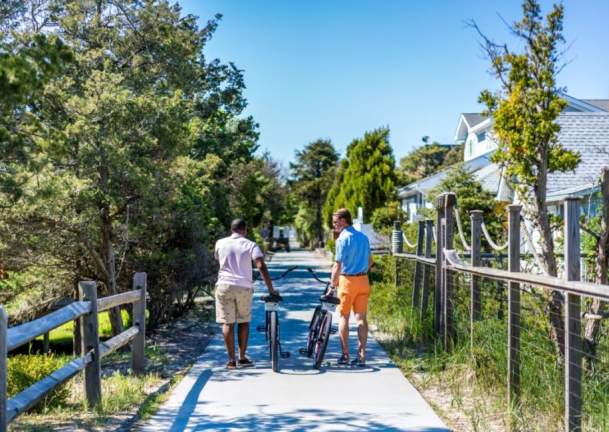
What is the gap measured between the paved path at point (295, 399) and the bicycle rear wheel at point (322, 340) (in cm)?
14

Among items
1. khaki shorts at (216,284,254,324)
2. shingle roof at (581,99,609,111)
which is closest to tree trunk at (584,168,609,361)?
khaki shorts at (216,284,254,324)

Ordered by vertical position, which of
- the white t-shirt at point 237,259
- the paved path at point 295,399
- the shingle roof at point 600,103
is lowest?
the paved path at point 295,399

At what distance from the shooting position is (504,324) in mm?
8000

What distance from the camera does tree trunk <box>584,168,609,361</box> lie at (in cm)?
639

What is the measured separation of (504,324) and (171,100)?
6159 millimetres

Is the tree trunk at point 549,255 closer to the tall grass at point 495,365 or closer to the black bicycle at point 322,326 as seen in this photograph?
the tall grass at point 495,365

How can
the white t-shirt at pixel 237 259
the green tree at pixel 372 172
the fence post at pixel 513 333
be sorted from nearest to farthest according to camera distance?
the fence post at pixel 513 333
the white t-shirt at pixel 237 259
the green tree at pixel 372 172

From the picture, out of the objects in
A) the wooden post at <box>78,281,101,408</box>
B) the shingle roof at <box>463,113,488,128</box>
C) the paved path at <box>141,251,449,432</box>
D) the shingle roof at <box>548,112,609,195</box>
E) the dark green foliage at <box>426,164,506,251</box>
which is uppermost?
the shingle roof at <box>463,113,488,128</box>

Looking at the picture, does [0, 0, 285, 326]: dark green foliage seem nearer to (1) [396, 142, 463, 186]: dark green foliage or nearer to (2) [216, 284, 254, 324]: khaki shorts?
(2) [216, 284, 254, 324]: khaki shorts

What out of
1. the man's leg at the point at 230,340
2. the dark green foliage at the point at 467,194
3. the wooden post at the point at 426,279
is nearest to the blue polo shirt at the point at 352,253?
the man's leg at the point at 230,340

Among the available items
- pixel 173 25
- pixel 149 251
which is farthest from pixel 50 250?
pixel 173 25

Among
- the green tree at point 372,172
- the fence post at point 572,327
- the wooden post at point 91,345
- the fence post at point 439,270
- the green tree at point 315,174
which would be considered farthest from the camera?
the green tree at point 315,174

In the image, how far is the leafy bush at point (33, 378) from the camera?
677 cm

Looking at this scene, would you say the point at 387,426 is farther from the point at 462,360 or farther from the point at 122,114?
the point at 122,114
